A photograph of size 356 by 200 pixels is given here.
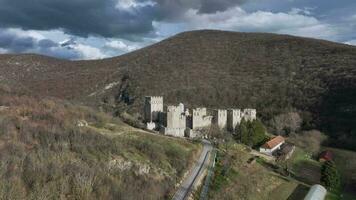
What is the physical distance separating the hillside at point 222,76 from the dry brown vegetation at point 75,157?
109ft

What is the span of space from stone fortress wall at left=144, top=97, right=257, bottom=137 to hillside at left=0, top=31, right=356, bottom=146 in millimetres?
15687

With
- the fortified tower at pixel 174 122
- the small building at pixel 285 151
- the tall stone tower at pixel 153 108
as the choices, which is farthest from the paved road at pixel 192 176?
the tall stone tower at pixel 153 108

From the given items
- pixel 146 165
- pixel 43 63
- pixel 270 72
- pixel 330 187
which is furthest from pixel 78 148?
pixel 43 63

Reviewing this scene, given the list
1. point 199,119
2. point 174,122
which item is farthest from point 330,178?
point 199,119

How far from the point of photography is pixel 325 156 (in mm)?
59219

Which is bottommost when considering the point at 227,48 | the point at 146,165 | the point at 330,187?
the point at 330,187

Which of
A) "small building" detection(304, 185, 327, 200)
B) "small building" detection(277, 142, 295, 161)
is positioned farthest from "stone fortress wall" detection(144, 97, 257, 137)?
"small building" detection(304, 185, 327, 200)

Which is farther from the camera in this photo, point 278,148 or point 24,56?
point 24,56

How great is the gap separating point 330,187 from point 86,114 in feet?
93.7

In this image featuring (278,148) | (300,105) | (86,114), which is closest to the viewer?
(86,114)

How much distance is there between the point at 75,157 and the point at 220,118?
3867 cm

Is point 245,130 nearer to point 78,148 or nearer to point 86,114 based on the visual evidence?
point 86,114

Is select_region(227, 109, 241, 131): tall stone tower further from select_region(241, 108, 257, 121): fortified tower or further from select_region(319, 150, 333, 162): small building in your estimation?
select_region(319, 150, 333, 162): small building

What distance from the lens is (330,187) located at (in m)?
45.5
